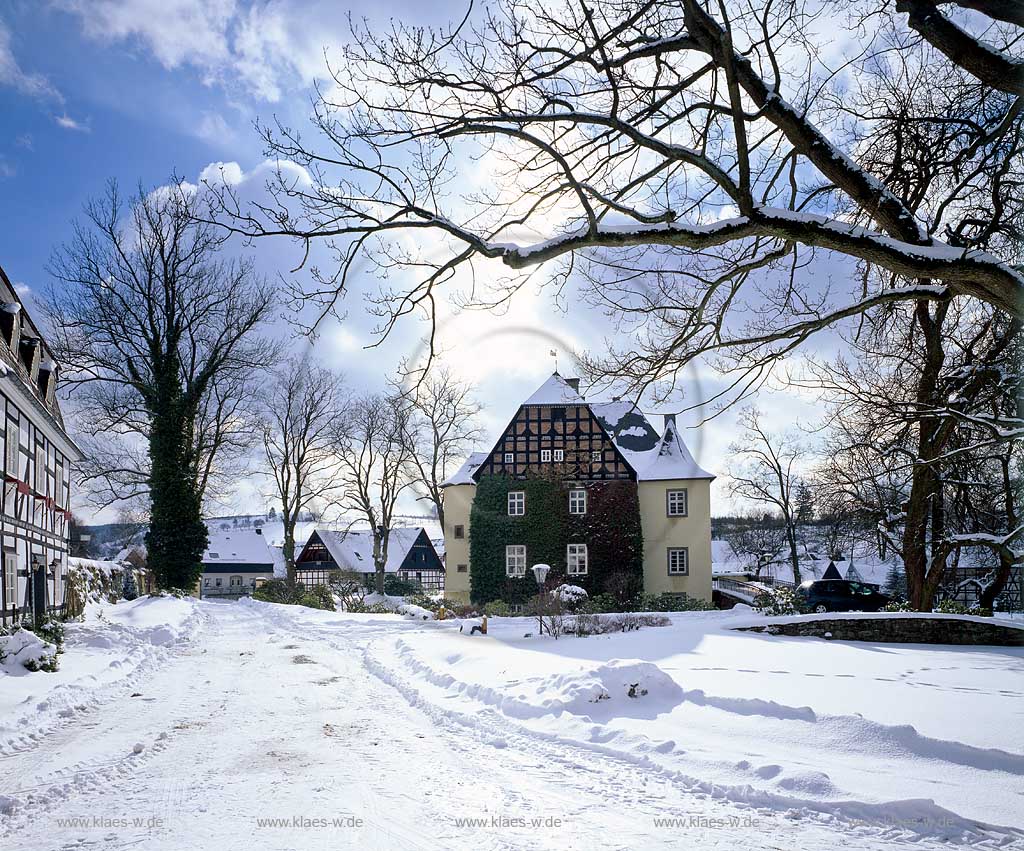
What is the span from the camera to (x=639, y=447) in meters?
36.2

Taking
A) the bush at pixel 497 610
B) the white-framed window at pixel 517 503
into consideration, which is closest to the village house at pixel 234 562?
the white-framed window at pixel 517 503

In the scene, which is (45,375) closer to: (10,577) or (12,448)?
(12,448)

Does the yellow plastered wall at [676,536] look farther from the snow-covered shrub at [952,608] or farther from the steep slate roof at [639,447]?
the snow-covered shrub at [952,608]

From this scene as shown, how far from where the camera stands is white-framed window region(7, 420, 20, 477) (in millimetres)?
16469

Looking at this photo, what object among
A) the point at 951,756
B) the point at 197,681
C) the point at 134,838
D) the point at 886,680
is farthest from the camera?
the point at 197,681

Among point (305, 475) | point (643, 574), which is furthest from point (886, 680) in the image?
point (305, 475)

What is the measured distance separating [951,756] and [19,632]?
12326 mm

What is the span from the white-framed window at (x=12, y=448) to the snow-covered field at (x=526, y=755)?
660 centimetres

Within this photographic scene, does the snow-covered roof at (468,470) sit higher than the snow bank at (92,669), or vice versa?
the snow-covered roof at (468,470)

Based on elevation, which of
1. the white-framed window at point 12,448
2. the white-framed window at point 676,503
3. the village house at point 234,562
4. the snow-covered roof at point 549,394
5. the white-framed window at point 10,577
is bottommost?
the village house at point 234,562

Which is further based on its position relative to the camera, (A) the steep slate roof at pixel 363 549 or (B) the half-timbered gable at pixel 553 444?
(A) the steep slate roof at pixel 363 549

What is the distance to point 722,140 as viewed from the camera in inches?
323

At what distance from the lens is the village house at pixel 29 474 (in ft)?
53.5

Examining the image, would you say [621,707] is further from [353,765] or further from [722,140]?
[722,140]
